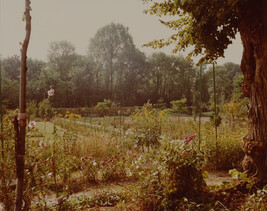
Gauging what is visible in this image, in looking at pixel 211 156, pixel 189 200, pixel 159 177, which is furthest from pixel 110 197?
pixel 211 156

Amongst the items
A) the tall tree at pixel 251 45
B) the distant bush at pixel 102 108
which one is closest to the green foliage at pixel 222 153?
the tall tree at pixel 251 45

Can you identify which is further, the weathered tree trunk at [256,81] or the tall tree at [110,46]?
the tall tree at [110,46]

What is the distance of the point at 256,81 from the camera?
3.09 m

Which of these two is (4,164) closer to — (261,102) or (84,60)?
(261,102)

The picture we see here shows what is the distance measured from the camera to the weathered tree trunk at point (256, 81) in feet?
9.80

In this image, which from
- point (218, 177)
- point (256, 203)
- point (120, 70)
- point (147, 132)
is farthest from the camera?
point (120, 70)

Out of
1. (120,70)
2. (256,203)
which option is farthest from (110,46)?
(256,203)

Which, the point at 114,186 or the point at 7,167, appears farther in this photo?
the point at 114,186

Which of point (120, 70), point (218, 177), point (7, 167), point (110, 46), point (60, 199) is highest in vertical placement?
point (110, 46)

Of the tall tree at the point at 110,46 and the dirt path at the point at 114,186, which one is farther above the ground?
the tall tree at the point at 110,46

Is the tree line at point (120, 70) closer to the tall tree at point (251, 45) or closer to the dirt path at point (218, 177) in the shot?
the dirt path at point (218, 177)

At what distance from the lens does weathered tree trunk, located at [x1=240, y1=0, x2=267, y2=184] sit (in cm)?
299

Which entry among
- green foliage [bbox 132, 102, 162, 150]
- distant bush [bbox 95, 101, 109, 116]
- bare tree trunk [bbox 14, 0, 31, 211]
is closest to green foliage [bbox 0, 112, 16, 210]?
bare tree trunk [bbox 14, 0, 31, 211]

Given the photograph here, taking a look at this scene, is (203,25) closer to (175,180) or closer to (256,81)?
(256,81)
